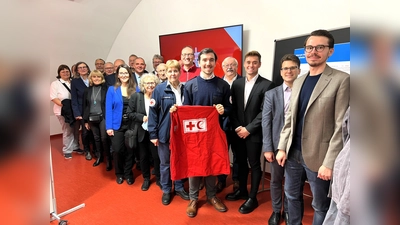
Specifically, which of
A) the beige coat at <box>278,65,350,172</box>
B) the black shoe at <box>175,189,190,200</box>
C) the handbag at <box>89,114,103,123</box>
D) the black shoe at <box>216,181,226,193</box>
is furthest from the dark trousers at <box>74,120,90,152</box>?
the beige coat at <box>278,65,350,172</box>

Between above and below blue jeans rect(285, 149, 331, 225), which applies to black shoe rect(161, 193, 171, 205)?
below

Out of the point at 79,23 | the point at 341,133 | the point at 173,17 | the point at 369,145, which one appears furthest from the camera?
the point at 79,23

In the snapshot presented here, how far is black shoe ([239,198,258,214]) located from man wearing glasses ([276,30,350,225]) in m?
0.86

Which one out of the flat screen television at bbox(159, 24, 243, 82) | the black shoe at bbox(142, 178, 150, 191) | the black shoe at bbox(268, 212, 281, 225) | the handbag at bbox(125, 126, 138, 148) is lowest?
the black shoe at bbox(268, 212, 281, 225)

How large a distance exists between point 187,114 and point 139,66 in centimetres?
216

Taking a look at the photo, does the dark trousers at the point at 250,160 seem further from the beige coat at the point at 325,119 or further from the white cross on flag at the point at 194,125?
the beige coat at the point at 325,119

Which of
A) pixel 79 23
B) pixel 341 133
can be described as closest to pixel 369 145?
pixel 341 133

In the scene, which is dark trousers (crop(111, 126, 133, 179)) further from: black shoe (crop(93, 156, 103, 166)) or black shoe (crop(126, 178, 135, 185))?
black shoe (crop(93, 156, 103, 166))

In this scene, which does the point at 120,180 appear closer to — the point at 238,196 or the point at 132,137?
the point at 132,137

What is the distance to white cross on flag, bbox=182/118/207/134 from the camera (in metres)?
2.23

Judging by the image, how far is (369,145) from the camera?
19.2 inches

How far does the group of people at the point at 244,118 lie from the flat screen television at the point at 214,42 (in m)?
0.73

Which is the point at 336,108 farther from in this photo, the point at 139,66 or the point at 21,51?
the point at 139,66

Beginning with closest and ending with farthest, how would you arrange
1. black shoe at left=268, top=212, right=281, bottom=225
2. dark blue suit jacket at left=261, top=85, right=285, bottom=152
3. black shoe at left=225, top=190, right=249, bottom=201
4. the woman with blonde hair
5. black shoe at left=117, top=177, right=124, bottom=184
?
dark blue suit jacket at left=261, top=85, right=285, bottom=152 < black shoe at left=268, top=212, right=281, bottom=225 < black shoe at left=225, top=190, right=249, bottom=201 < the woman with blonde hair < black shoe at left=117, top=177, right=124, bottom=184
